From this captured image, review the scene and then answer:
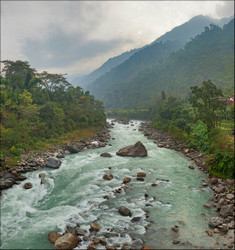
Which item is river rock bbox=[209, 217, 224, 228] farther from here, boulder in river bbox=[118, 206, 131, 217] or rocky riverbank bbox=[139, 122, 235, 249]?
boulder in river bbox=[118, 206, 131, 217]

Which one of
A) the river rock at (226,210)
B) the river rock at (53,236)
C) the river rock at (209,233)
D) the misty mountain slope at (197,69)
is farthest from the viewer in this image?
the misty mountain slope at (197,69)

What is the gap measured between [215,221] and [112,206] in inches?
311

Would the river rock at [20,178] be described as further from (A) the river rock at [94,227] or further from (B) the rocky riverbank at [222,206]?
(B) the rocky riverbank at [222,206]

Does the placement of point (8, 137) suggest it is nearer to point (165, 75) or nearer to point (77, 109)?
point (77, 109)

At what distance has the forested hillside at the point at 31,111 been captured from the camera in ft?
107

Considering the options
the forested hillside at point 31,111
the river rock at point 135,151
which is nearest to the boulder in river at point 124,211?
the river rock at point 135,151

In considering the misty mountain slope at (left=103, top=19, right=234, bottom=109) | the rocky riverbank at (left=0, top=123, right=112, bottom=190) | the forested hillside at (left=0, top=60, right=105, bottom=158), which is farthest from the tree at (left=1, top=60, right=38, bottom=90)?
the misty mountain slope at (left=103, top=19, right=234, bottom=109)

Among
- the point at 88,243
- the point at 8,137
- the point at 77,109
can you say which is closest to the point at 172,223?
the point at 88,243

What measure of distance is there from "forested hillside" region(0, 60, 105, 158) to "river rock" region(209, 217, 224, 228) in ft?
85.8

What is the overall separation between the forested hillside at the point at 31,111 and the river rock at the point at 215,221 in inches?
1030

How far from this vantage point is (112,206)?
52.2 ft

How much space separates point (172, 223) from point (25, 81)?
53.8 metres

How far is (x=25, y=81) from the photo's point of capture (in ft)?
174

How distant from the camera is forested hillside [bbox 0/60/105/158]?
3275cm
